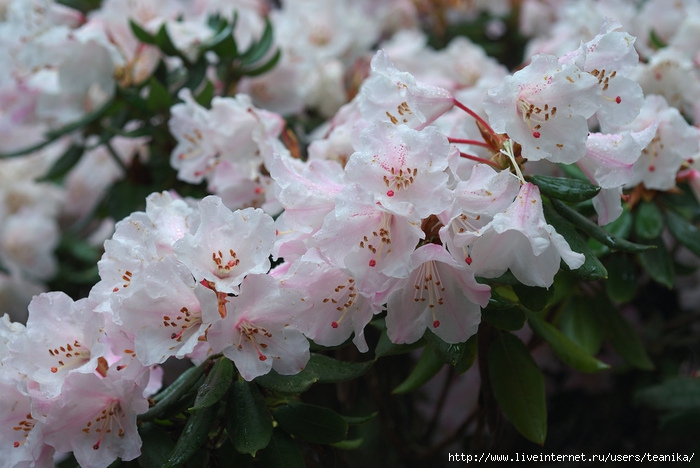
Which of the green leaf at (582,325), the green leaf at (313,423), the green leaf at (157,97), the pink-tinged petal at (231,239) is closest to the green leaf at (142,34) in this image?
the green leaf at (157,97)

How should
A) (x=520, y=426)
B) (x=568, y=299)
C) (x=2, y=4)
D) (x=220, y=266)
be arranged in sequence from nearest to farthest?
1. (x=220, y=266)
2. (x=520, y=426)
3. (x=568, y=299)
4. (x=2, y=4)

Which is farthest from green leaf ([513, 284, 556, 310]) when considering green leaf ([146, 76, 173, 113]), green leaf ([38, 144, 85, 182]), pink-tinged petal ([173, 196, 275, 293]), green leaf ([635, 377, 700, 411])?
green leaf ([38, 144, 85, 182])

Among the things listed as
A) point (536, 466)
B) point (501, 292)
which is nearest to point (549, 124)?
point (501, 292)

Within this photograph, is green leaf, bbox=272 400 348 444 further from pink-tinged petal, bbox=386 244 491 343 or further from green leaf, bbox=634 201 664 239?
green leaf, bbox=634 201 664 239

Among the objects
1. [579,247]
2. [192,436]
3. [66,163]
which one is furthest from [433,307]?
[66,163]

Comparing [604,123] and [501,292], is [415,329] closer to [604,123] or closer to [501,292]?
[501,292]

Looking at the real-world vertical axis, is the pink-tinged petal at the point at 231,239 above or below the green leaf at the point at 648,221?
above

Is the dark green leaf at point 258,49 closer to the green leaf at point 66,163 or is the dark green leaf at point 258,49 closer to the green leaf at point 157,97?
the green leaf at point 157,97
